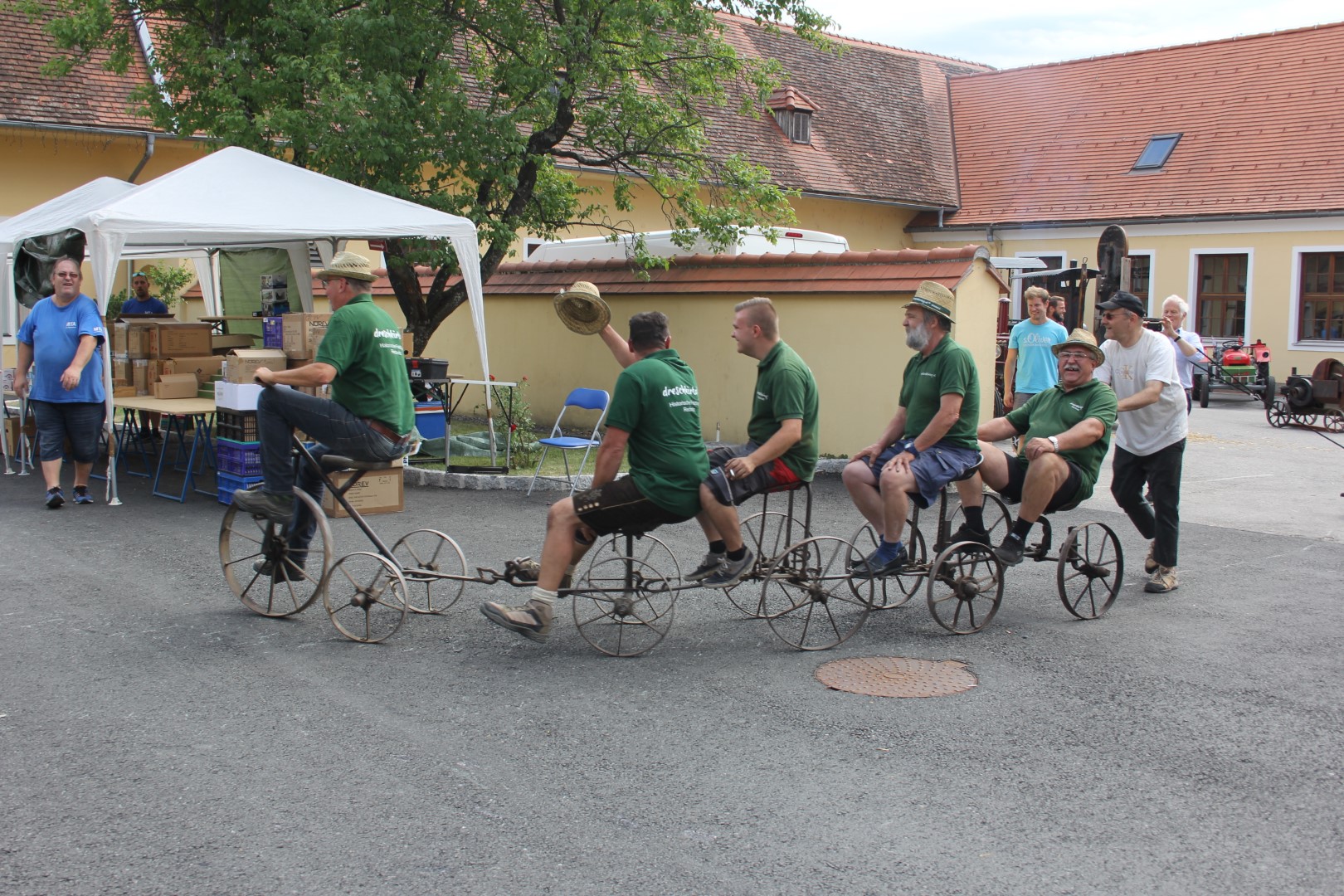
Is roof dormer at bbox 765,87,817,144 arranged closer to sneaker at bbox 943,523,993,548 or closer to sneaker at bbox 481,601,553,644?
sneaker at bbox 943,523,993,548

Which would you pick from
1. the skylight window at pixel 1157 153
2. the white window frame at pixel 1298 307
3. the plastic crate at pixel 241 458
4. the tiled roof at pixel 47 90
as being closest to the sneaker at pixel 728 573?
the plastic crate at pixel 241 458

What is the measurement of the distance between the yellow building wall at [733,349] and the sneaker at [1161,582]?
4705 millimetres

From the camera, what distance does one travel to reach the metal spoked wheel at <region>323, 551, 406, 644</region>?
6027 mm

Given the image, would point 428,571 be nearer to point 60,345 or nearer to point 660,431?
point 660,431

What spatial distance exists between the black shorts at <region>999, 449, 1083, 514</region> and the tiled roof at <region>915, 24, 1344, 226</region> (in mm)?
21853

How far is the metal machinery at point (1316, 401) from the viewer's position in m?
17.0

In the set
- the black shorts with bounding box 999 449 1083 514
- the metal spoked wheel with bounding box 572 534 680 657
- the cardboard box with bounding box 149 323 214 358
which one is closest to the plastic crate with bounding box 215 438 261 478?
the cardboard box with bounding box 149 323 214 358

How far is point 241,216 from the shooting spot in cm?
1017

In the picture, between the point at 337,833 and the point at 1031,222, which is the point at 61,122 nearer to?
the point at 337,833

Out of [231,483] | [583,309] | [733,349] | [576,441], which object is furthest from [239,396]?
[733,349]

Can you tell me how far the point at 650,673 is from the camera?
5629 millimetres

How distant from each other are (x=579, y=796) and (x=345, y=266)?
140 inches

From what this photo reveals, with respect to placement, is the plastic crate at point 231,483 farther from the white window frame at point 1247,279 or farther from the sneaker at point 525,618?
the white window frame at point 1247,279

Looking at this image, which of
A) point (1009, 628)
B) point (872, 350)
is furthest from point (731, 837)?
point (872, 350)
